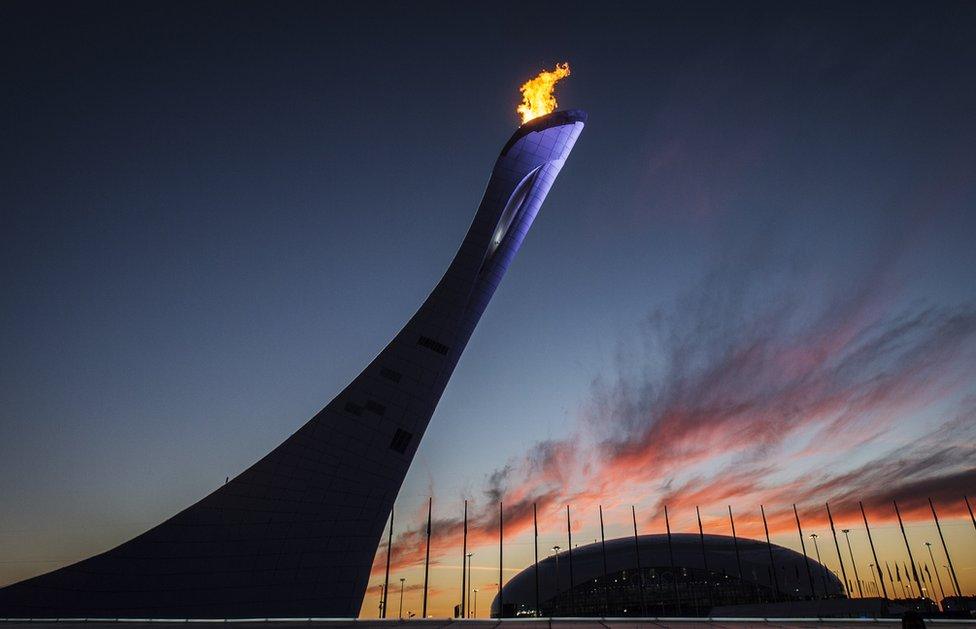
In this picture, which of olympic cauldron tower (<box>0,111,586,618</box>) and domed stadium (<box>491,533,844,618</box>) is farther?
domed stadium (<box>491,533,844,618</box>)

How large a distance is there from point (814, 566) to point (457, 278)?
82404 millimetres

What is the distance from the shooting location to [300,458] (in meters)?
28.9

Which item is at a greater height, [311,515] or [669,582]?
[311,515]

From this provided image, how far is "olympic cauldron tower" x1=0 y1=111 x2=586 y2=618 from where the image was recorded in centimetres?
2420

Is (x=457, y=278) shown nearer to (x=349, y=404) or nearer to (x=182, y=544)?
(x=349, y=404)

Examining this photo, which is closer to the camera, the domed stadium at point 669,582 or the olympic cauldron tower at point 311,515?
the olympic cauldron tower at point 311,515

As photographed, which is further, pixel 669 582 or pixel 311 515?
pixel 669 582

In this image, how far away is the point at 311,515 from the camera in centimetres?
2792

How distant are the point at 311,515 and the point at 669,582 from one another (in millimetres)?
65377

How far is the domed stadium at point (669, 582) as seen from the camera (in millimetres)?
75188

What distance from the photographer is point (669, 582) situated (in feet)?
251

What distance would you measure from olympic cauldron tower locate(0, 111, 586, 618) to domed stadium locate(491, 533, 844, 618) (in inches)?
2087

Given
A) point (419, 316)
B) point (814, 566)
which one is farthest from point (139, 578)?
point (814, 566)

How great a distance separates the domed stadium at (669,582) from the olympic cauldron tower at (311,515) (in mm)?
52999
